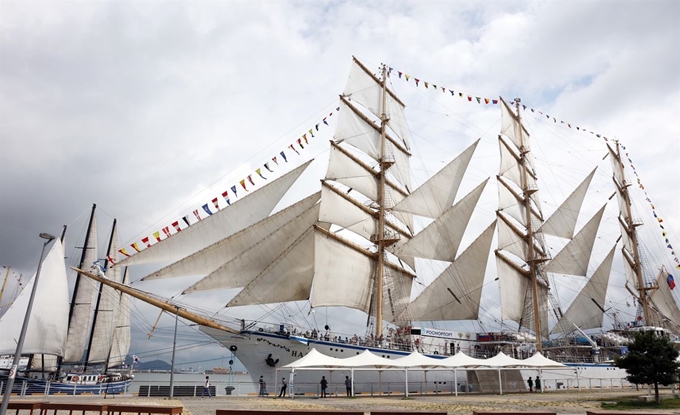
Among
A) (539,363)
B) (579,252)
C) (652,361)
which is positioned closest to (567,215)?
(579,252)

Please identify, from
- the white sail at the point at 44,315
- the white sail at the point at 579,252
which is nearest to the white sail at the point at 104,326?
the white sail at the point at 44,315

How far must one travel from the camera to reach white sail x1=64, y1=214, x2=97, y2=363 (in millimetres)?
39031

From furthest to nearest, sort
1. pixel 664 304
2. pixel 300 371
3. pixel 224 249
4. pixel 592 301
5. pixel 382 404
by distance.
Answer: pixel 664 304 → pixel 592 301 → pixel 224 249 → pixel 300 371 → pixel 382 404

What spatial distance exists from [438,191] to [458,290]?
32.3 feet

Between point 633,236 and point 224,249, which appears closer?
point 224,249

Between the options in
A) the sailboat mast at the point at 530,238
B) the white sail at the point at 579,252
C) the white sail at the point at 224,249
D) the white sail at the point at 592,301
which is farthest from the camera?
the white sail at the point at 592,301

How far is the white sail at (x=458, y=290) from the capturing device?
147ft

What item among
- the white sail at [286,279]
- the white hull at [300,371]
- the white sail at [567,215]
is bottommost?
the white hull at [300,371]

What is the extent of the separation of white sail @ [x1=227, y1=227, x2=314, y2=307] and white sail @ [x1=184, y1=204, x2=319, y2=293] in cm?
38

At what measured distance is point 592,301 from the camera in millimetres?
50125

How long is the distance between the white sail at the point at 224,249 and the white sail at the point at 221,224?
0.66m

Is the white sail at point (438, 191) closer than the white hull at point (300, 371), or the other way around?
the white hull at point (300, 371)

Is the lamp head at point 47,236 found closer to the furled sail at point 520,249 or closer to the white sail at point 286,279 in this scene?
the white sail at point 286,279

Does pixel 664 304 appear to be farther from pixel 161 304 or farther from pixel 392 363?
pixel 161 304
